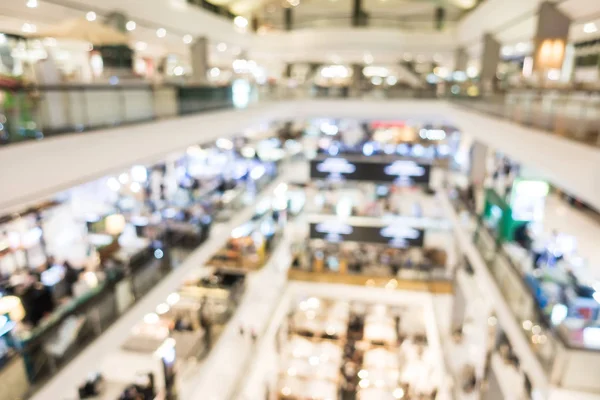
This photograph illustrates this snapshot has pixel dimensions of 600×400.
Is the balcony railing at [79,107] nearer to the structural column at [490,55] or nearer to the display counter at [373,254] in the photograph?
the structural column at [490,55]

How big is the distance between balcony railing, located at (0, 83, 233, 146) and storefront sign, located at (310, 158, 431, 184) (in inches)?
377

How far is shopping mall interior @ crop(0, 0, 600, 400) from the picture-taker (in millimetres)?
5617

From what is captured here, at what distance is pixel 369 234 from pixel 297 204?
325cm

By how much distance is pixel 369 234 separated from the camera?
59.5 ft

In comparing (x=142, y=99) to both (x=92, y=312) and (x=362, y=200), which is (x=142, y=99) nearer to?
(x=92, y=312)

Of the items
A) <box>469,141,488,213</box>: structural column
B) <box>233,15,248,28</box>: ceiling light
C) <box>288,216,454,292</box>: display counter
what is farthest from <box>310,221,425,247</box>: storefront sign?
<box>233,15,248,28</box>: ceiling light

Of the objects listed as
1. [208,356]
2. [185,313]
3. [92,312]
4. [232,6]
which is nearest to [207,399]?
[208,356]

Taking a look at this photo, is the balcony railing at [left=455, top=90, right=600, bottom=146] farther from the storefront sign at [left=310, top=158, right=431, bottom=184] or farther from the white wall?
the storefront sign at [left=310, top=158, right=431, bottom=184]

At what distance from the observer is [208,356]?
Result: 29.2ft

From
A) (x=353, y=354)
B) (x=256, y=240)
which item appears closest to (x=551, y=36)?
(x=256, y=240)

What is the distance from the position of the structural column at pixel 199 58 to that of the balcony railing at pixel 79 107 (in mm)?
5942

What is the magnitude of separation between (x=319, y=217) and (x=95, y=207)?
1026 cm

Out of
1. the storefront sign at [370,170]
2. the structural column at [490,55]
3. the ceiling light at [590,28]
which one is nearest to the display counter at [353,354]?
the storefront sign at [370,170]

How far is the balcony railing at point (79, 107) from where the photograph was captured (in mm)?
4609
